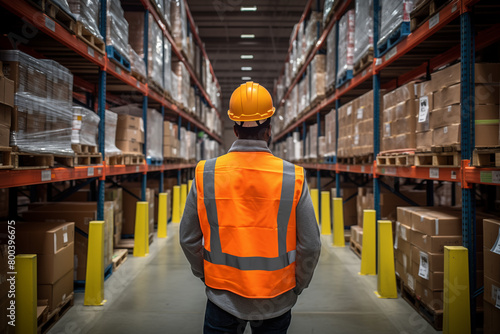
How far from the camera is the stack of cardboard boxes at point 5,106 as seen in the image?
7.65 ft

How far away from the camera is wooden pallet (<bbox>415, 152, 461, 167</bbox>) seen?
2.82m

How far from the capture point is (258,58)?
17141 millimetres

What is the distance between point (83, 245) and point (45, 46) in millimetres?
2242

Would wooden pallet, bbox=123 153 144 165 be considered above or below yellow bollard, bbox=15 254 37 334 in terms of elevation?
above

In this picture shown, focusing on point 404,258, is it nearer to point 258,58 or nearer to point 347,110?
point 347,110

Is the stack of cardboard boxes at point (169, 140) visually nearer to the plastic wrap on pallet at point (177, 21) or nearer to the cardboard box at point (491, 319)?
the plastic wrap on pallet at point (177, 21)

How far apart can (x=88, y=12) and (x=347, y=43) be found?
3.88 metres

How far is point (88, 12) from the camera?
12.2ft

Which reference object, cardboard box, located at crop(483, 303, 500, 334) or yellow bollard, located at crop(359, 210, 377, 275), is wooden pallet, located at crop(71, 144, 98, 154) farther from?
cardboard box, located at crop(483, 303, 500, 334)

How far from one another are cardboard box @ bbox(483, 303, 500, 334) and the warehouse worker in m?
1.73

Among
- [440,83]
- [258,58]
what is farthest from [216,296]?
[258,58]

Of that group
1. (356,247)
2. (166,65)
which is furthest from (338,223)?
(166,65)

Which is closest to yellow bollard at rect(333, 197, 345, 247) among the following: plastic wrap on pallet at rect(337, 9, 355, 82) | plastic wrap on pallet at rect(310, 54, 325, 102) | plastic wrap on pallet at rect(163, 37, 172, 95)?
plastic wrap on pallet at rect(337, 9, 355, 82)

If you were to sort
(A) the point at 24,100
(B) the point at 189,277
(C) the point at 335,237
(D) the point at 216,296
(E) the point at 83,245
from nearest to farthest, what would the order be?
1. (D) the point at 216,296
2. (A) the point at 24,100
3. (E) the point at 83,245
4. (B) the point at 189,277
5. (C) the point at 335,237
